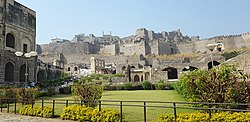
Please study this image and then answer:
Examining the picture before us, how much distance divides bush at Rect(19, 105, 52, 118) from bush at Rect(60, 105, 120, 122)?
3.22ft

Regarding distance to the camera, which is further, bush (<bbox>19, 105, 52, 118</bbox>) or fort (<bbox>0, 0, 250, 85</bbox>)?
fort (<bbox>0, 0, 250, 85</bbox>)

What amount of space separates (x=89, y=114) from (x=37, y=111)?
340 cm

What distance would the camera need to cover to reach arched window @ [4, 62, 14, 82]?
2570cm

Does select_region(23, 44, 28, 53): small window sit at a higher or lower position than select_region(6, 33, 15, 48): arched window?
lower

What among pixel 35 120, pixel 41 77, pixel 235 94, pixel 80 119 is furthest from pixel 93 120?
pixel 41 77

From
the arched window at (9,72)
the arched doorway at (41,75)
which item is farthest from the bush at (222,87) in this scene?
the arched doorway at (41,75)

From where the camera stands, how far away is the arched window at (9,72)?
2570 cm

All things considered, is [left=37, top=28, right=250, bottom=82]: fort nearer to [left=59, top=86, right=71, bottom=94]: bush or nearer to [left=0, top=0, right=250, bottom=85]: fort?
[left=0, top=0, right=250, bottom=85]: fort

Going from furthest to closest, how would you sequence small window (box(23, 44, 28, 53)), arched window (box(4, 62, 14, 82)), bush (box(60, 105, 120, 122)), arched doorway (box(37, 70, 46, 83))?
arched doorway (box(37, 70, 46, 83)), small window (box(23, 44, 28, 53)), arched window (box(4, 62, 14, 82)), bush (box(60, 105, 120, 122))

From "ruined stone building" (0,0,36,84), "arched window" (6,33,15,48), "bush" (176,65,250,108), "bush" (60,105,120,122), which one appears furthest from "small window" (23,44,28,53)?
"bush" (176,65,250,108)

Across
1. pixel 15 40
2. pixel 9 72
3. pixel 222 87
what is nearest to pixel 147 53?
pixel 15 40

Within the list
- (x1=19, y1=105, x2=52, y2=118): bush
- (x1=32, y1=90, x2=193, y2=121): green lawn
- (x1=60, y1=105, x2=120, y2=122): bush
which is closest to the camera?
(x1=60, y1=105, x2=120, y2=122): bush

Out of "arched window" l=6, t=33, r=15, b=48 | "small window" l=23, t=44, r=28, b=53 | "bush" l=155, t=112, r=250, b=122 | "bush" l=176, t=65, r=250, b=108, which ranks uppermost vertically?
"arched window" l=6, t=33, r=15, b=48

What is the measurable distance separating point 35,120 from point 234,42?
208ft
